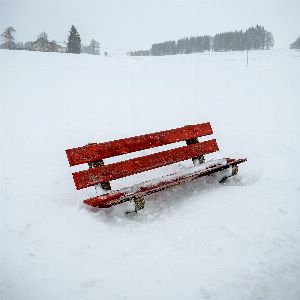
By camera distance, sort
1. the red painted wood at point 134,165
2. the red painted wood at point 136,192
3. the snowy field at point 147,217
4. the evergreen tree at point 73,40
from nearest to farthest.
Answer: the snowy field at point 147,217, the red painted wood at point 136,192, the red painted wood at point 134,165, the evergreen tree at point 73,40

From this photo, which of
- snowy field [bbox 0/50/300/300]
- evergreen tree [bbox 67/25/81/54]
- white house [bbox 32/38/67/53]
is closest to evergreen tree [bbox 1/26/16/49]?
white house [bbox 32/38/67/53]

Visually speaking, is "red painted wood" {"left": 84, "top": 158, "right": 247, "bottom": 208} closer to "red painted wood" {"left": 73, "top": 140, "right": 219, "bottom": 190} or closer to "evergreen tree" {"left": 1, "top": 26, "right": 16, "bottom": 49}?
"red painted wood" {"left": 73, "top": 140, "right": 219, "bottom": 190}

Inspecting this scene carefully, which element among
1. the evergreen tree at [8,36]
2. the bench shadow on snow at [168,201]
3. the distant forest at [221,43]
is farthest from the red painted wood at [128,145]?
the distant forest at [221,43]

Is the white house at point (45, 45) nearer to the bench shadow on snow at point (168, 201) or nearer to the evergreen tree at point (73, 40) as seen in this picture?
the evergreen tree at point (73, 40)

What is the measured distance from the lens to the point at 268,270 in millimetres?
3223

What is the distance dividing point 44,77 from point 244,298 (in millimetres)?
11137

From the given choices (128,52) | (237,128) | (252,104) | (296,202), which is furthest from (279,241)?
(128,52)

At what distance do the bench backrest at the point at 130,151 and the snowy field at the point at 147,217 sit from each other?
0.52 metres

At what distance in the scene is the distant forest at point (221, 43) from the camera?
10319cm

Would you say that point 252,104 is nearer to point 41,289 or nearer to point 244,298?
point 244,298

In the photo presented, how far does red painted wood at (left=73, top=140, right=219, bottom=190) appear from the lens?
173 inches

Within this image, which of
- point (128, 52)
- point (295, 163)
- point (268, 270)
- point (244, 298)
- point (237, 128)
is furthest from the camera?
point (128, 52)

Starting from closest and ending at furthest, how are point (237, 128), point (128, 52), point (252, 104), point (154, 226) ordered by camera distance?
1. point (154, 226)
2. point (237, 128)
3. point (252, 104)
4. point (128, 52)

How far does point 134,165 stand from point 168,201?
0.82m
